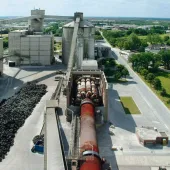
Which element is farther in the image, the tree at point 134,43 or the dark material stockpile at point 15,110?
the tree at point 134,43

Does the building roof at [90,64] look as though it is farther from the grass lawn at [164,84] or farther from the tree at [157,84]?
the tree at [157,84]

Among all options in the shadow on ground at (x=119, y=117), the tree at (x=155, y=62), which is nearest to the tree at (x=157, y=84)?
the shadow on ground at (x=119, y=117)

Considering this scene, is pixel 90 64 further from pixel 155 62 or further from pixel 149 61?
pixel 155 62

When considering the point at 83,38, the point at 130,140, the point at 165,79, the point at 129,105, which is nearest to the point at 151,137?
the point at 130,140

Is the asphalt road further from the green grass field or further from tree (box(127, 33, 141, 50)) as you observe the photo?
tree (box(127, 33, 141, 50))

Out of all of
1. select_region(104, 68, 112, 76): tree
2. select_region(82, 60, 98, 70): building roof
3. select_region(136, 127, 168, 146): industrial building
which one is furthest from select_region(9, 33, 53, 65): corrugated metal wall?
select_region(136, 127, 168, 146): industrial building

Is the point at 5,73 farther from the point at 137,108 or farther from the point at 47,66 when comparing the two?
the point at 137,108
